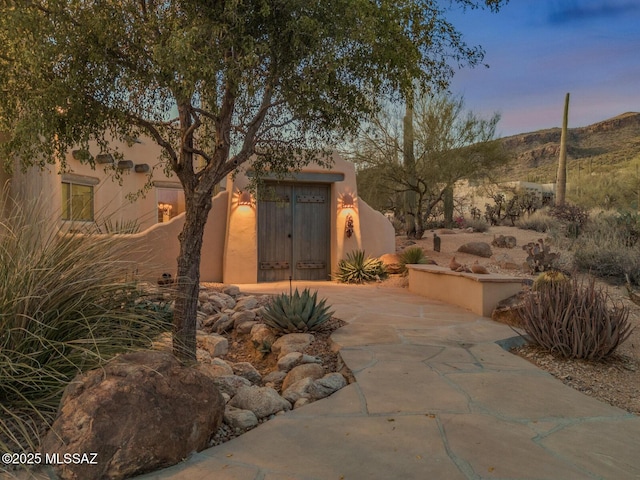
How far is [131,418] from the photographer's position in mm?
2256

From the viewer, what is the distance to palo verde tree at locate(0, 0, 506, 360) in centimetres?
292

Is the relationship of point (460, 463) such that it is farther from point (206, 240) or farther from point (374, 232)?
point (374, 232)

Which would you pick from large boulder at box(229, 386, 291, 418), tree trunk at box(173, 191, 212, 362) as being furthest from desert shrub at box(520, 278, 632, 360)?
tree trunk at box(173, 191, 212, 362)

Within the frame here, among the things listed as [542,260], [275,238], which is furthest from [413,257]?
[275,238]

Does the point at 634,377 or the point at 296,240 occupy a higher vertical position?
the point at 296,240

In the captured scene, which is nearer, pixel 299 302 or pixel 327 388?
pixel 327 388

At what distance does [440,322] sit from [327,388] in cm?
294

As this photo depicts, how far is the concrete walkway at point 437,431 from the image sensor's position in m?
2.25

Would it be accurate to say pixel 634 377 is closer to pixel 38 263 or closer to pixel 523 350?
pixel 523 350

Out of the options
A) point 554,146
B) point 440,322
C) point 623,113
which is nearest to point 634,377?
point 440,322

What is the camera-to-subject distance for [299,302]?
18.3 feet

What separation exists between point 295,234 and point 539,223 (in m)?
9.82

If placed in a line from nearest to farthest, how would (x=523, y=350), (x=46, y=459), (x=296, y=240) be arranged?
(x=46, y=459), (x=523, y=350), (x=296, y=240)

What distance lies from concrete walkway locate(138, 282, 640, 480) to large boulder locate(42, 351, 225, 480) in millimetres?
122
